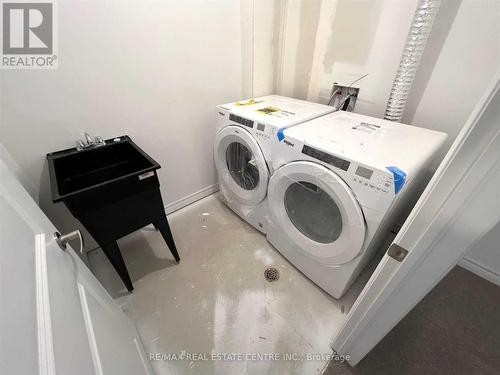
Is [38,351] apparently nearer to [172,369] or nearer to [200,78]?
[172,369]

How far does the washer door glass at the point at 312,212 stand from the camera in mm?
1092

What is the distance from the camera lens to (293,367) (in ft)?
3.22

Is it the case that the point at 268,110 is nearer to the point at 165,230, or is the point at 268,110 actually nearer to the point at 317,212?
the point at 317,212

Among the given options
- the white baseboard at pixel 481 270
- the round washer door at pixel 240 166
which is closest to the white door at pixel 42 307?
the round washer door at pixel 240 166

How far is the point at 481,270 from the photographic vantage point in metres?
1.32

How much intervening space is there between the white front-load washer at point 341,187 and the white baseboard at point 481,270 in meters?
0.74

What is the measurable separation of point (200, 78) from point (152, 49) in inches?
12.9

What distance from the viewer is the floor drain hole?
4.35 ft

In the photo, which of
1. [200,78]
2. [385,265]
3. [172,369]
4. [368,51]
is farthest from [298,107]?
[172,369]

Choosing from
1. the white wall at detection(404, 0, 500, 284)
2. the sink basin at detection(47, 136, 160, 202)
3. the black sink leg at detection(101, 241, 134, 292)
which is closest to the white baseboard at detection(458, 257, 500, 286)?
the white wall at detection(404, 0, 500, 284)

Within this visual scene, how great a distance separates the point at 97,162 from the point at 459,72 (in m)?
1.99

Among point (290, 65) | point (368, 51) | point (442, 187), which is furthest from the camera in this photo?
Answer: point (290, 65)

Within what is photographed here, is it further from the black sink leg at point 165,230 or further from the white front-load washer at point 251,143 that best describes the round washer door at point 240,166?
the black sink leg at point 165,230
